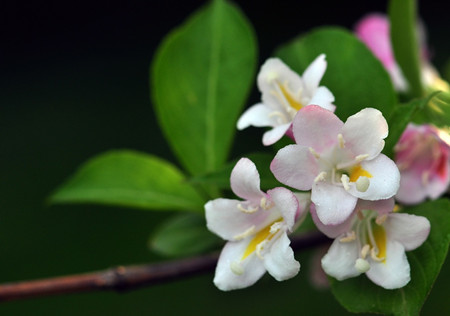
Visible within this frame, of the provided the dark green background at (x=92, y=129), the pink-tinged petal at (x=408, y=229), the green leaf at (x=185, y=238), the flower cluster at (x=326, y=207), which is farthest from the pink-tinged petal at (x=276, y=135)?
the dark green background at (x=92, y=129)

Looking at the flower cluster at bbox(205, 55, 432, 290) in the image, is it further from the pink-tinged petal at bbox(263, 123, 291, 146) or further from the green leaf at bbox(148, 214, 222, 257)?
the green leaf at bbox(148, 214, 222, 257)

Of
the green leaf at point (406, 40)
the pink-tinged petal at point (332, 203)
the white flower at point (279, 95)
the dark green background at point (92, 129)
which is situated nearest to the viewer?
the pink-tinged petal at point (332, 203)

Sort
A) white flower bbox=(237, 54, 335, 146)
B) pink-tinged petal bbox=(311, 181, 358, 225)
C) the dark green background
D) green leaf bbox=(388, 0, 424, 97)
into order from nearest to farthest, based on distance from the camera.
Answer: pink-tinged petal bbox=(311, 181, 358, 225)
white flower bbox=(237, 54, 335, 146)
green leaf bbox=(388, 0, 424, 97)
the dark green background

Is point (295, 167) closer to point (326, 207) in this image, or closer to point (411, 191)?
point (326, 207)

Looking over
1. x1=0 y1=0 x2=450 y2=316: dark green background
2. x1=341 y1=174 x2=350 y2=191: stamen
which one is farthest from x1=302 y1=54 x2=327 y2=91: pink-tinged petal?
x1=0 y1=0 x2=450 y2=316: dark green background

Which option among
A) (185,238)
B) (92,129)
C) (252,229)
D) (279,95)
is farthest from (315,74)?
(92,129)

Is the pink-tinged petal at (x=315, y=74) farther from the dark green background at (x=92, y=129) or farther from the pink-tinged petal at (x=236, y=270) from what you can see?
the dark green background at (x=92, y=129)
